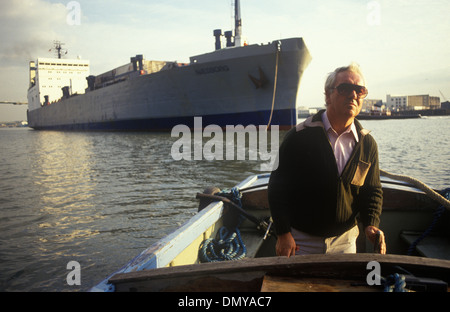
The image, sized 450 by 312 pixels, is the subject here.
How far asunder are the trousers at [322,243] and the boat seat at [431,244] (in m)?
1.21

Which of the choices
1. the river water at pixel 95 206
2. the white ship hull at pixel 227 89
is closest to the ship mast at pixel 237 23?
the white ship hull at pixel 227 89

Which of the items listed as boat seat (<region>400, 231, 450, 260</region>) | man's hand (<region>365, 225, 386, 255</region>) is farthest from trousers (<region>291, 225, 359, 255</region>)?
boat seat (<region>400, 231, 450, 260</region>)

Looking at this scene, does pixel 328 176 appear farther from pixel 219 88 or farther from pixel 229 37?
pixel 229 37

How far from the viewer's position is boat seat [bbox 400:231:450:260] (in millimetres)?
2867

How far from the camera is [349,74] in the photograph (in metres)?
1.90

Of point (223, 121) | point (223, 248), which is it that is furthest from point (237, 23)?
point (223, 248)

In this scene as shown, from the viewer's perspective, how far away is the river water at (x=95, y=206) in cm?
432

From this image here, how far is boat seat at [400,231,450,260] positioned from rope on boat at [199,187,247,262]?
160 cm

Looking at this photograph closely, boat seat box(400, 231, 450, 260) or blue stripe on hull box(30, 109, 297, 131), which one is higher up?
blue stripe on hull box(30, 109, 297, 131)

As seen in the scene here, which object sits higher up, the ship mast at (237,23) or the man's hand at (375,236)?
the ship mast at (237,23)

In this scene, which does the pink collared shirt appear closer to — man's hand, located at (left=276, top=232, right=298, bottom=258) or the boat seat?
man's hand, located at (left=276, top=232, right=298, bottom=258)

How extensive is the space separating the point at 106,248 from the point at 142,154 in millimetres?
10507

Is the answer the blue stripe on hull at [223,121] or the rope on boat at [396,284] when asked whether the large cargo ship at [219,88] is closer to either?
the blue stripe on hull at [223,121]

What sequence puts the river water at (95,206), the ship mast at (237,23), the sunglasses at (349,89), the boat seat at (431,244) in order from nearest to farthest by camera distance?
the sunglasses at (349,89) < the boat seat at (431,244) < the river water at (95,206) < the ship mast at (237,23)
